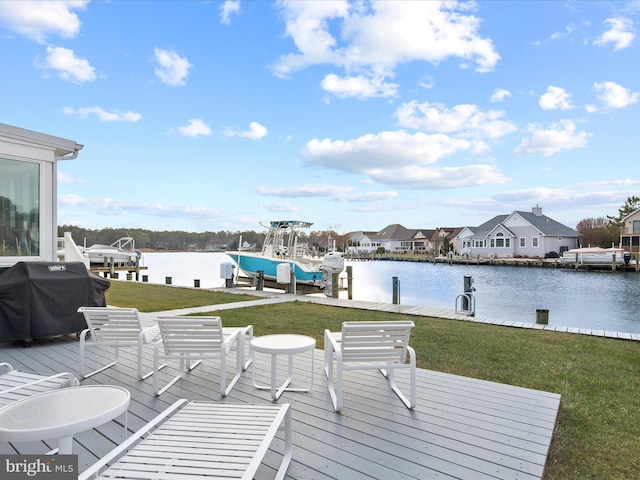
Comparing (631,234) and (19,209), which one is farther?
(631,234)

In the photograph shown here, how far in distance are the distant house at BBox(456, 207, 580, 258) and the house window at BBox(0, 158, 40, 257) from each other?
5225cm

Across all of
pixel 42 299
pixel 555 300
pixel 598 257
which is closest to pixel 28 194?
pixel 42 299

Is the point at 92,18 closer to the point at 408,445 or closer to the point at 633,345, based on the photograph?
the point at 408,445

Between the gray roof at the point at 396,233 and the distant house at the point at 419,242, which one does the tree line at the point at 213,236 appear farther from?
the distant house at the point at 419,242

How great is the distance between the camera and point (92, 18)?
10938 mm

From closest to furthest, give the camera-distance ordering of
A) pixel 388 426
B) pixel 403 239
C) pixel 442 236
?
pixel 388 426 < pixel 442 236 < pixel 403 239

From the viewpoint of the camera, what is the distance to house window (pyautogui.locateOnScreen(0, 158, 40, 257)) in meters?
6.39

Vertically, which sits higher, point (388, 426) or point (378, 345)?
point (378, 345)

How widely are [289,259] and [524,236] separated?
4055 centimetres

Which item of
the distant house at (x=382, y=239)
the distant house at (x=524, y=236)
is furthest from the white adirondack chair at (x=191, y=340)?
the distant house at (x=382, y=239)

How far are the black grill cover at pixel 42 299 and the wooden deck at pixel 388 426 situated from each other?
1.32 meters

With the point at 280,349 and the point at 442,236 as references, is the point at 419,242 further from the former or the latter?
the point at 280,349

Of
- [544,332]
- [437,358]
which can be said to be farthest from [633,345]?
[437,358]

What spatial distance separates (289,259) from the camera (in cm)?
2028
